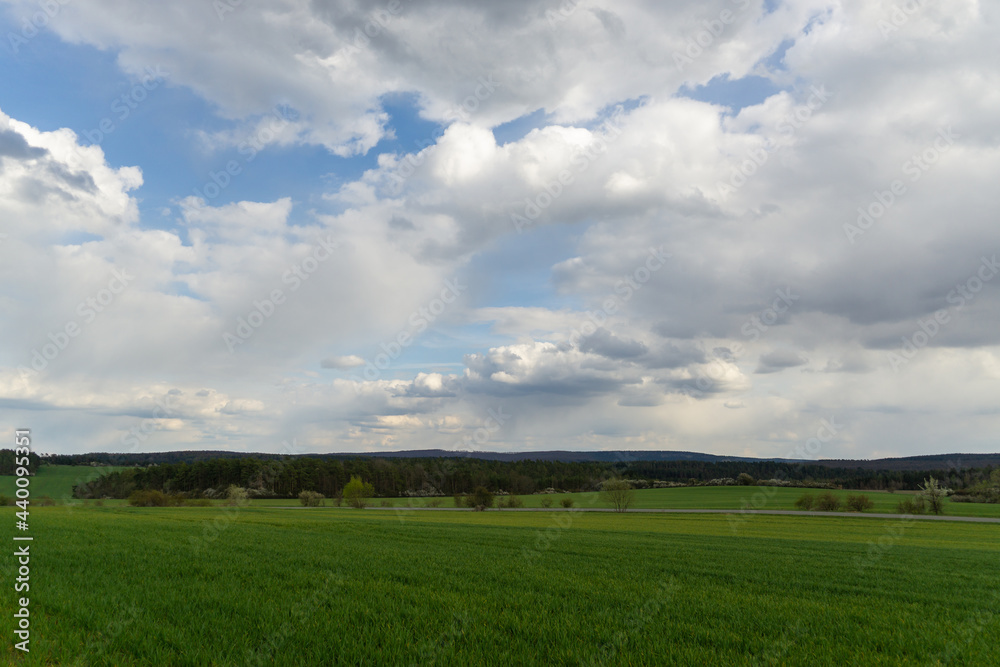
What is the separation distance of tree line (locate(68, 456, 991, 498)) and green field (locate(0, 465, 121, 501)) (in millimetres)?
4315

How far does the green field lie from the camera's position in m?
116

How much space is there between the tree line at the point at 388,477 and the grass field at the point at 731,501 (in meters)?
11.2

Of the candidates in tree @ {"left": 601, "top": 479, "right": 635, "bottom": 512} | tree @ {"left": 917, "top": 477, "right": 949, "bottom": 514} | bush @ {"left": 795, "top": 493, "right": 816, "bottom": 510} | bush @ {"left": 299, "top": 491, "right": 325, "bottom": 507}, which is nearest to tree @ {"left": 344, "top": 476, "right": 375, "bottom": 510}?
bush @ {"left": 299, "top": 491, "right": 325, "bottom": 507}

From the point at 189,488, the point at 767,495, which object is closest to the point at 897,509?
the point at 767,495

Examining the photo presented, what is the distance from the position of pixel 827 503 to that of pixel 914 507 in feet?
40.8

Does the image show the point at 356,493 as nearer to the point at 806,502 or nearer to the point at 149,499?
the point at 149,499

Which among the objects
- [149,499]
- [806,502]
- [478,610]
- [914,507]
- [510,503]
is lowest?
[510,503]

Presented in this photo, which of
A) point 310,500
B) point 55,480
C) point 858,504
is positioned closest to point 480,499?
point 310,500

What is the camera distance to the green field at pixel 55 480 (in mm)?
115875

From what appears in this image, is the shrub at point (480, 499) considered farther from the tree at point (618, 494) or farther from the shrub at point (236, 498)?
the shrub at point (236, 498)

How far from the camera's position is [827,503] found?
90000 mm

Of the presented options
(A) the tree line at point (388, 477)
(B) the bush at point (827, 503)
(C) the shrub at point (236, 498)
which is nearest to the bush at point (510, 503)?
(A) the tree line at point (388, 477)

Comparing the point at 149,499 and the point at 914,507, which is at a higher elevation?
the point at 149,499

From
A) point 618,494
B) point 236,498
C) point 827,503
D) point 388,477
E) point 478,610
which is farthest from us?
point 388,477
